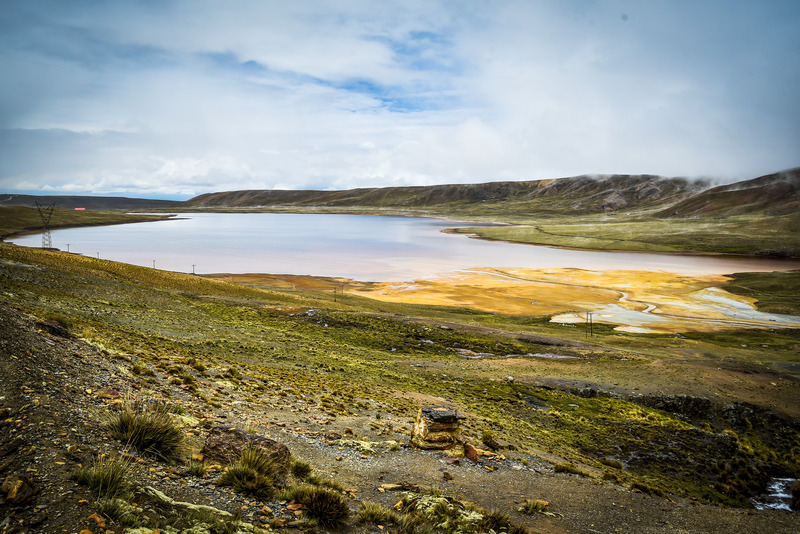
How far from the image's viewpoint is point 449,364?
108ft

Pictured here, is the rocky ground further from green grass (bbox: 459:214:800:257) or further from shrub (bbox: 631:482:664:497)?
green grass (bbox: 459:214:800:257)

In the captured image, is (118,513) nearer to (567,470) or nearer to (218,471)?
(218,471)

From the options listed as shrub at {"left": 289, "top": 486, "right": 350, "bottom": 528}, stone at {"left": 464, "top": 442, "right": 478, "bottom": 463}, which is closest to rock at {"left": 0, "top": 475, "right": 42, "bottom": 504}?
shrub at {"left": 289, "top": 486, "right": 350, "bottom": 528}

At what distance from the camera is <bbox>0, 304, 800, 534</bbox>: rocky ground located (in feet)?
19.5

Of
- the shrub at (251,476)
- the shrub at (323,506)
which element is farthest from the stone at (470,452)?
the shrub at (251,476)

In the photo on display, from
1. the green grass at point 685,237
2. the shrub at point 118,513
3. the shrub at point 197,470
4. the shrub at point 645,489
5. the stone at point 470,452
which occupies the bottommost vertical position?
the shrub at point 645,489

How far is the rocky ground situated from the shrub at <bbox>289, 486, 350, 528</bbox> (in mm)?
261

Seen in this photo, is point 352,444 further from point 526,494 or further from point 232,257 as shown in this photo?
point 232,257

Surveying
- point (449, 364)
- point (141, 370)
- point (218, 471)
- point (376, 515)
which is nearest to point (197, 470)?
point (218, 471)

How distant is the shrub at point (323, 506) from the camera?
7.95 m

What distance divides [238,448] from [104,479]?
10.3ft

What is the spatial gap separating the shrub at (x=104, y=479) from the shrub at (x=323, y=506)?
3.03m

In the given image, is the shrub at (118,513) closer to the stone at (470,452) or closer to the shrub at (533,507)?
the shrub at (533,507)

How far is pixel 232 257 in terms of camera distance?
109m
